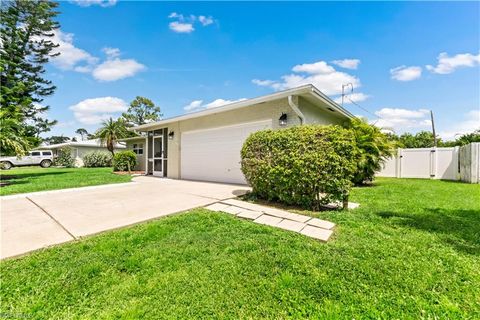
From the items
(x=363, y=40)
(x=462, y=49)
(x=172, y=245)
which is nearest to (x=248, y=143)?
(x=172, y=245)

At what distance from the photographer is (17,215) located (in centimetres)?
432

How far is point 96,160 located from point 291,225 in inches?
1024

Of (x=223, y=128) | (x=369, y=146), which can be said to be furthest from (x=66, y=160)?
(x=369, y=146)

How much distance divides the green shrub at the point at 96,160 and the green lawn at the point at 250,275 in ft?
80.5

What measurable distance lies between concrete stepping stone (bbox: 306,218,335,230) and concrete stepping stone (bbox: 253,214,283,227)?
1.78ft

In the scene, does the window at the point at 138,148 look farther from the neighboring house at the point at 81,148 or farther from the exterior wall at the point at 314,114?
the exterior wall at the point at 314,114

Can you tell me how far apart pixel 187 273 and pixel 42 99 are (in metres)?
23.6

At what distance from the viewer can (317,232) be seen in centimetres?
340

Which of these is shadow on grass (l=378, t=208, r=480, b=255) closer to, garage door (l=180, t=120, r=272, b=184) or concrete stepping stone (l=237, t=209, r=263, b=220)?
concrete stepping stone (l=237, t=209, r=263, b=220)

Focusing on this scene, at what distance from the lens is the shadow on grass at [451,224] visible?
3.07m

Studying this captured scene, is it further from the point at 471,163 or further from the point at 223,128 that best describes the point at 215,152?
the point at 471,163

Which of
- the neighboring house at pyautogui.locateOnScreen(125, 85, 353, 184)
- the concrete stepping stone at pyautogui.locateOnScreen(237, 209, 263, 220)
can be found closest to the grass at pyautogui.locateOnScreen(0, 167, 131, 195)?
the neighboring house at pyautogui.locateOnScreen(125, 85, 353, 184)

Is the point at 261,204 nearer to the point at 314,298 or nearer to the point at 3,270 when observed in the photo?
the point at 314,298

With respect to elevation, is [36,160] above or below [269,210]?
above
